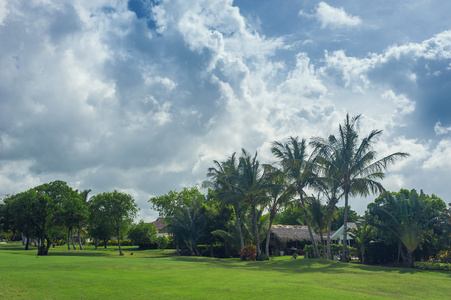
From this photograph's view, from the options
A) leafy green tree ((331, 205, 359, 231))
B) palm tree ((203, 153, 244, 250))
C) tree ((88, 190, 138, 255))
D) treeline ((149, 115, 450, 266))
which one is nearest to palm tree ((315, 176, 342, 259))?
treeline ((149, 115, 450, 266))

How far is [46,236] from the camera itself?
1622 inches

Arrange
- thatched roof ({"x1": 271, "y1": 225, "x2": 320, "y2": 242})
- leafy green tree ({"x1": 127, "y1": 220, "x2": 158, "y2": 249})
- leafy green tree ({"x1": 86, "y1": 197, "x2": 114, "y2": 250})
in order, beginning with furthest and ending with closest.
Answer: leafy green tree ({"x1": 127, "y1": 220, "x2": 158, "y2": 249}), leafy green tree ({"x1": 86, "y1": 197, "x2": 114, "y2": 250}), thatched roof ({"x1": 271, "y1": 225, "x2": 320, "y2": 242})

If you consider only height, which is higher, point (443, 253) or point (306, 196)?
point (306, 196)

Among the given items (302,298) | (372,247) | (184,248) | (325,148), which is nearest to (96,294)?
(302,298)

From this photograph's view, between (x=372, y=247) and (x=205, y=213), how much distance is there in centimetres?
2095

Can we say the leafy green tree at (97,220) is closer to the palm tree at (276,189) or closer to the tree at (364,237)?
the palm tree at (276,189)

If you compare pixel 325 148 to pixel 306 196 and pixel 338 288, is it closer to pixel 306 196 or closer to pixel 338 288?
pixel 306 196

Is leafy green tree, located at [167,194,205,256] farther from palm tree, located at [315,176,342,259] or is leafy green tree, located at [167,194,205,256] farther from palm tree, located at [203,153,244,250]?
palm tree, located at [315,176,342,259]

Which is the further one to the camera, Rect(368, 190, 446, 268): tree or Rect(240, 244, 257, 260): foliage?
Rect(240, 244, 257, 260): foliage

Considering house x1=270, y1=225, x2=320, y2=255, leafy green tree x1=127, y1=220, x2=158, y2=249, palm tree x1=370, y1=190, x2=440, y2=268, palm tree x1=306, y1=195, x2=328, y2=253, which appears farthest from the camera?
leafy green tree x1=127, y1=220, x2=158, y2=249

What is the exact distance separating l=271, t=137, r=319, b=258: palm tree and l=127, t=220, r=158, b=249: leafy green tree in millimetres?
36620

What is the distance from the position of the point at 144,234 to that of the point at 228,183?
3336cm

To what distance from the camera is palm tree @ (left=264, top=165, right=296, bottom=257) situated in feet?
116

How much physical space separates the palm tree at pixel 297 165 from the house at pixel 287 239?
14.5m
